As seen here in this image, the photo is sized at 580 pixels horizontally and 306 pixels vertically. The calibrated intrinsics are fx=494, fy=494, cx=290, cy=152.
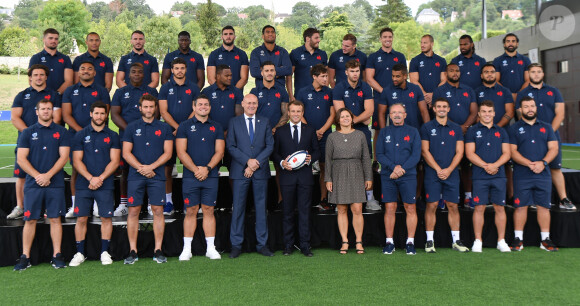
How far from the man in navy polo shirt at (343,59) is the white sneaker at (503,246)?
3.23 metres

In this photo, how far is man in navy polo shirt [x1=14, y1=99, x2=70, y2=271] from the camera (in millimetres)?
5574

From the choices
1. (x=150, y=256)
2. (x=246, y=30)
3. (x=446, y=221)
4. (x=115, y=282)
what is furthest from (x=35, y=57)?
(x=246, y=30)

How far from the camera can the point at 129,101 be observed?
6730 millimetres

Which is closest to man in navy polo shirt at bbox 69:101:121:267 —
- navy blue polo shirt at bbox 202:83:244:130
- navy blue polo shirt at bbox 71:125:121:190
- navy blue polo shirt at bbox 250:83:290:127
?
navy blue polo shirt at bbox 71:125:121:190

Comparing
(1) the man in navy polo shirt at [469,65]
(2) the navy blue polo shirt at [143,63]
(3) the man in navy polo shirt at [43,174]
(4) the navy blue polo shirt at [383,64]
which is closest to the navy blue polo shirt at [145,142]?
(3) the man in navy polo shirt at [43,174]

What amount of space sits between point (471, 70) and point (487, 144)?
182 cm

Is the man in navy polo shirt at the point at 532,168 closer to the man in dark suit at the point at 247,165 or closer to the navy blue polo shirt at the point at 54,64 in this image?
the man in dark suit at the point at 247,165

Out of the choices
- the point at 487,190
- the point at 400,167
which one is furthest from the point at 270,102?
the point at 487,190

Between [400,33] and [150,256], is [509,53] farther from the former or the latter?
[400,33]

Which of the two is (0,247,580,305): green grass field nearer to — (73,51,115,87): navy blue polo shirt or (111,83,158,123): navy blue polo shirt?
(111,83,158,123): navy blue polo shirt

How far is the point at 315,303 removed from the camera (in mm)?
4250

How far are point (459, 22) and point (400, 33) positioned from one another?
171 ft

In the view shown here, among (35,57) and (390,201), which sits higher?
(35,57)

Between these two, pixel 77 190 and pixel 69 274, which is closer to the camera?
pixel 69 274
